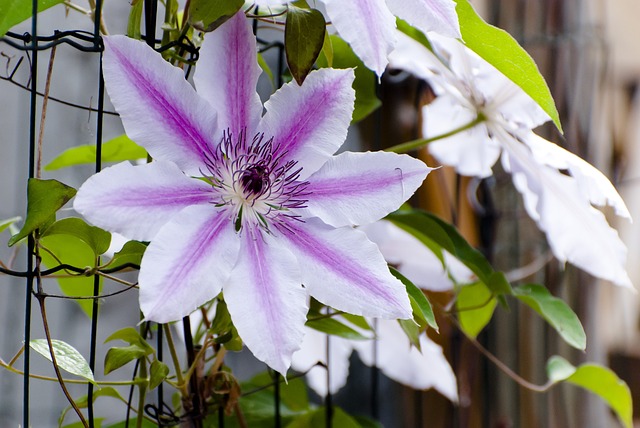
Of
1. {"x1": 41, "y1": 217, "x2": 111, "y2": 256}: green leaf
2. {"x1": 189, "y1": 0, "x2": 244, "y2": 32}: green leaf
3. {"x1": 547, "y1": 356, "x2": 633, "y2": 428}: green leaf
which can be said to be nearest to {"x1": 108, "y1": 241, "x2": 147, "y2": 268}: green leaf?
{"x1": 41, "y1": 217, "x2": 111, "y2": 256}: green leaf

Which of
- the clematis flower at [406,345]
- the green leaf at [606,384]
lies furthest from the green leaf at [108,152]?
the green leaf at [606,384]

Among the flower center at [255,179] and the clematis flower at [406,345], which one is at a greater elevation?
the flower center at [255,179]

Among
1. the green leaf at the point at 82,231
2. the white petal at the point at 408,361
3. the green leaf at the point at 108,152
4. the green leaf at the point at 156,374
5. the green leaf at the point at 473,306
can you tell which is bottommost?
the white petal at the point at 408,361

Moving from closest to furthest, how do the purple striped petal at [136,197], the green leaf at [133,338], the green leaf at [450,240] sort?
the purple striped petal at [136,197]
the green leaf at [133,338]
the green leaf at [450,240]

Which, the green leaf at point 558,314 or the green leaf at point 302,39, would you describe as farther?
the green leaf at point 558,314

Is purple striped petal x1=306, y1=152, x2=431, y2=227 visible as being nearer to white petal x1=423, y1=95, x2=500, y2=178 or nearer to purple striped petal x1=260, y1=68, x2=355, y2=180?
purple striped petal x1=260, y1=68, x2=355, y2=180

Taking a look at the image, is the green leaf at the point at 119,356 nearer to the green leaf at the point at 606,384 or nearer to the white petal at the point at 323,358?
the white petal at the point at 323,358

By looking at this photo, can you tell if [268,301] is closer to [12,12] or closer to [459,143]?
[12,12]

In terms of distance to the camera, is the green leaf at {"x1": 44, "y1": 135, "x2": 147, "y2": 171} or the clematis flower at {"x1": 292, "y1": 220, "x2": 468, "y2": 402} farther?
the clematis flower at {"x1": 292, "y1": 220, "x2": 468, "y2": 402}
